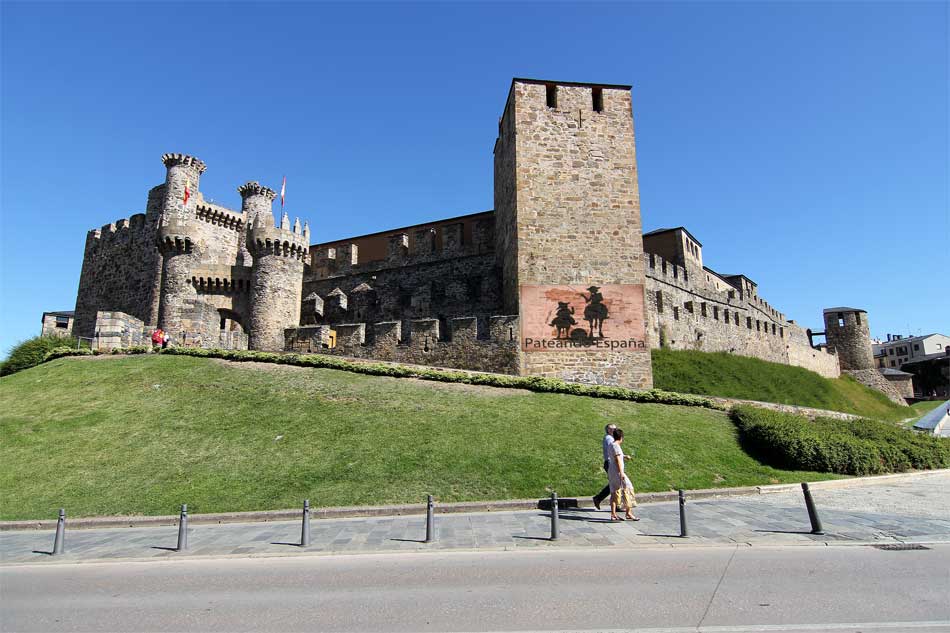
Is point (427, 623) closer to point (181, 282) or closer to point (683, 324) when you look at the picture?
point (683, 324)

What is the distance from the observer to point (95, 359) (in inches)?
933

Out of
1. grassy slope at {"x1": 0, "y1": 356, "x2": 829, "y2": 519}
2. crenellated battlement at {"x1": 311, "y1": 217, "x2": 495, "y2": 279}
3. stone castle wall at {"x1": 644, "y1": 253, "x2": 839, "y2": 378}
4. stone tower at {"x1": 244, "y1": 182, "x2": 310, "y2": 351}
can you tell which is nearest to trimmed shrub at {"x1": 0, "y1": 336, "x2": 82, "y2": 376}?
grassy slope at {"x1": 0, "y1": 356, "x2": 829, "y2": 519}

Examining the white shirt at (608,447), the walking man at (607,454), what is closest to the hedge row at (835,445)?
the walking man at (607,454)

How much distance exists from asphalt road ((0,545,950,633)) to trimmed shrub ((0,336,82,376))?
73.3 feet

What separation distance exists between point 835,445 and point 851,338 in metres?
51.8

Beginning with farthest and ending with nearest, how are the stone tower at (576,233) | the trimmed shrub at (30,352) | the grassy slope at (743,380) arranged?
the grassy slope at (743,380), the trimmed shrub at (30,352), the stone tower at (576,233)

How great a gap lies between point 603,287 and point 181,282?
90.0 ft

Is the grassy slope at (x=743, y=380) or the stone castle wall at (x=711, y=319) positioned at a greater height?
the stone castle wall at (x=711, y=319)

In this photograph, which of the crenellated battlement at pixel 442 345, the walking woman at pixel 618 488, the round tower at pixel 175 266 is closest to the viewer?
the walking woman at pixel 618 488

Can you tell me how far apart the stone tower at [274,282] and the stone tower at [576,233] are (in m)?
14.7

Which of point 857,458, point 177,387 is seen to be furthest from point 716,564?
point 177,387

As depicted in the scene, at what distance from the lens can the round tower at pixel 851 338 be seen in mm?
56062

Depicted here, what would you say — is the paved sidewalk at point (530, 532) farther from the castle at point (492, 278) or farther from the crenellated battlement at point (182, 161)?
the crenellated battlement at point (182, 161)

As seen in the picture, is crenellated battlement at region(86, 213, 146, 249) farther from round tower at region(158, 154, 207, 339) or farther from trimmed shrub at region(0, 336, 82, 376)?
trimmed shrub at region(0, 336, 82, 376)
